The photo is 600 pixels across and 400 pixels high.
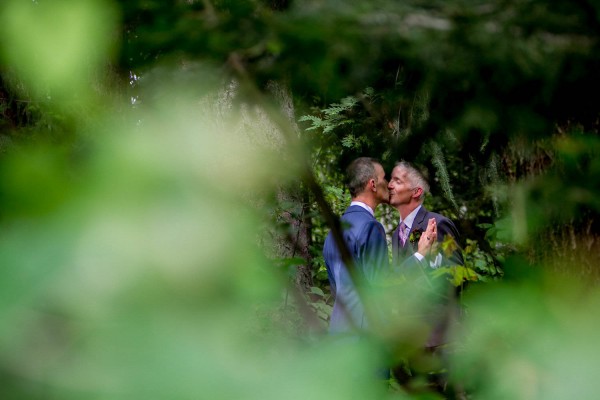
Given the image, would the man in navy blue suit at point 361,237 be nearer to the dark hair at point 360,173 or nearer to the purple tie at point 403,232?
the dark hair at point 360,173

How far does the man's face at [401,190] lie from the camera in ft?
11.9

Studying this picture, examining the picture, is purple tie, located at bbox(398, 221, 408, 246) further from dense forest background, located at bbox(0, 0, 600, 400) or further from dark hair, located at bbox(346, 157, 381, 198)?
dense forest background, located at bbox(0, 0, 600, 400)

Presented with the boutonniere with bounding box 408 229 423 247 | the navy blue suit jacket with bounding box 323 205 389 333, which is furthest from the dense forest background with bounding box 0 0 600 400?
the boutonniere with bounding box 408 229 423 247

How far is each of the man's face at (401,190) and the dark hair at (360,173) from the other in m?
0.72

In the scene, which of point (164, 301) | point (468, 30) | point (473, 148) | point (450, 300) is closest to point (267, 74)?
point (468, 30)

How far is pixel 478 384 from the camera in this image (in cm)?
66

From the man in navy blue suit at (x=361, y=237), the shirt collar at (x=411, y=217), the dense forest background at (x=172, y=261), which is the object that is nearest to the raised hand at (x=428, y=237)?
the man in navy blue suit at (x=361, y=237)

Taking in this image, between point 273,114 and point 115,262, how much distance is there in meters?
0.25

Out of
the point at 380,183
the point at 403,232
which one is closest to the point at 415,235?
the point at 380,183

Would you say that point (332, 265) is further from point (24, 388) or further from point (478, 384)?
point (24, 388)

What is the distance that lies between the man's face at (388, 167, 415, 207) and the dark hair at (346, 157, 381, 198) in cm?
72

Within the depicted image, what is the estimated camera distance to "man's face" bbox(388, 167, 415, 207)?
363 centimetres

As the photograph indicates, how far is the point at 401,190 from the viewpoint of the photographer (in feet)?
11.9

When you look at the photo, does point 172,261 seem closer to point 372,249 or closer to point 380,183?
point 372,249
